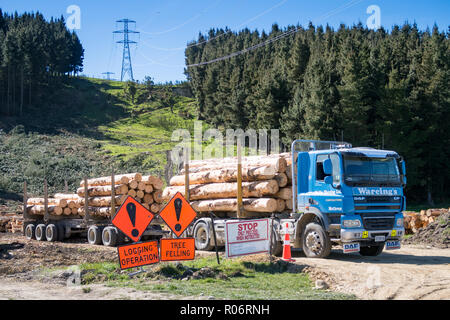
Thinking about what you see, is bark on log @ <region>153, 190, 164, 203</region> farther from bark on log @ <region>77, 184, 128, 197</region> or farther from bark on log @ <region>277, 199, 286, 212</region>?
bark on log @ <region>277, 199, 286, 212</region>

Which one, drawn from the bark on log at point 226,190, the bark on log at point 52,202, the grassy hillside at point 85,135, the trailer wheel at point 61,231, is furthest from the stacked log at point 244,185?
the grassy hillside at point 85,135

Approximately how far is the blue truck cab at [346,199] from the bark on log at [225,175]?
1142mm

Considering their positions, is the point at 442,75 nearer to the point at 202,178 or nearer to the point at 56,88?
the point at 202,178

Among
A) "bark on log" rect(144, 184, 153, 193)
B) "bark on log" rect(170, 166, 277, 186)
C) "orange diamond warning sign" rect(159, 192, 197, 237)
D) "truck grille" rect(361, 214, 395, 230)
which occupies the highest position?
"bark on log" rect(170, 166, 277, 186)

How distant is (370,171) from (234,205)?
495 centimetres

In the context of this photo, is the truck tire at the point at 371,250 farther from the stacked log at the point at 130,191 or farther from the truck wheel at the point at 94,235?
the truck wheel at the point at 94,235

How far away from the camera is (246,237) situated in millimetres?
13031

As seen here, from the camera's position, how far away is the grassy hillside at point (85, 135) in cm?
5253

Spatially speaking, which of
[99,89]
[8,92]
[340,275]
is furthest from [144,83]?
[340,275]

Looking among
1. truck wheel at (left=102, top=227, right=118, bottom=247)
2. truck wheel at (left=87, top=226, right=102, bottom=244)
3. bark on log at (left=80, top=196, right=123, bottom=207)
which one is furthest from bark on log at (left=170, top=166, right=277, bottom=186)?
truck wheel at (left=87, top=226, right=102, bottom=244)

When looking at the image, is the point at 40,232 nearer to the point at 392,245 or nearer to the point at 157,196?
the point at 157,196

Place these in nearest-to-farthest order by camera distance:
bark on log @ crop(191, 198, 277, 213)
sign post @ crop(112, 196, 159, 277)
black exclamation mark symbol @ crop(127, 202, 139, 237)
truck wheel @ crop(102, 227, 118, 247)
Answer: sign post @ crop(112, 196, 159, 277)
black exclamation mark symbol @ crop(127, 202, 139, 237)
bark on log @ crop(191, 198, 277, 213)
truck wheel @ crop(102, 227, 118, 247)

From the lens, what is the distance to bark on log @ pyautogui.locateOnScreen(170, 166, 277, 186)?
50.6 feet

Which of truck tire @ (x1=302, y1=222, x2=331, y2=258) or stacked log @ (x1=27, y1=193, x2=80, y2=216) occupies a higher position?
stacked log @ (x1=27, y1=193, x2=80, y2=216)
